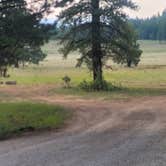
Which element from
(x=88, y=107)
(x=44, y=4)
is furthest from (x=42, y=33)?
(x=88, y=107)

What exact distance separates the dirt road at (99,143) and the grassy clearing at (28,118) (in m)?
0.50

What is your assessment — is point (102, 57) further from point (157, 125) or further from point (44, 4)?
point (157, 125)

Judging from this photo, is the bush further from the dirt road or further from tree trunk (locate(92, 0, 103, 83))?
the dirt road

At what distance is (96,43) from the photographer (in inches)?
1225

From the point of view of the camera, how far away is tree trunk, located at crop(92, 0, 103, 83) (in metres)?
30.7

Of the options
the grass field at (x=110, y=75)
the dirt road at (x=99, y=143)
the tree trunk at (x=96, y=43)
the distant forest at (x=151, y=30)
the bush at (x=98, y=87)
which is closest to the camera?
the dirt road at (x=99, y=143)

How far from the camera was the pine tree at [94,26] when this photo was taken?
30766 mm

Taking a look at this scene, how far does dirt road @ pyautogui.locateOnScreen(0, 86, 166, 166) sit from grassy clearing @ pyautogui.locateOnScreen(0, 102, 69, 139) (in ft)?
1.62

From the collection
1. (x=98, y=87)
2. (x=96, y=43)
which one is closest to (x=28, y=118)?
(x=98, y=87)

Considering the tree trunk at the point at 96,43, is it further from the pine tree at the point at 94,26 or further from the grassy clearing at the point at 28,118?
the grassy clearing at the point at 28,118

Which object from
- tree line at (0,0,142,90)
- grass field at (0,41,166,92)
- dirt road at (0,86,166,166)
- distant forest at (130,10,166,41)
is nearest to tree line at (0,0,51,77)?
grass field at (0,41,166,92)

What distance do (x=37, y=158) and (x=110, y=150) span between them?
1.57 m

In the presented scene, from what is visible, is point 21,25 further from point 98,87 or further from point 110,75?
point 110,75

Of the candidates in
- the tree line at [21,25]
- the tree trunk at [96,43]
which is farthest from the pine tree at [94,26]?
the tree line at [21,25]
